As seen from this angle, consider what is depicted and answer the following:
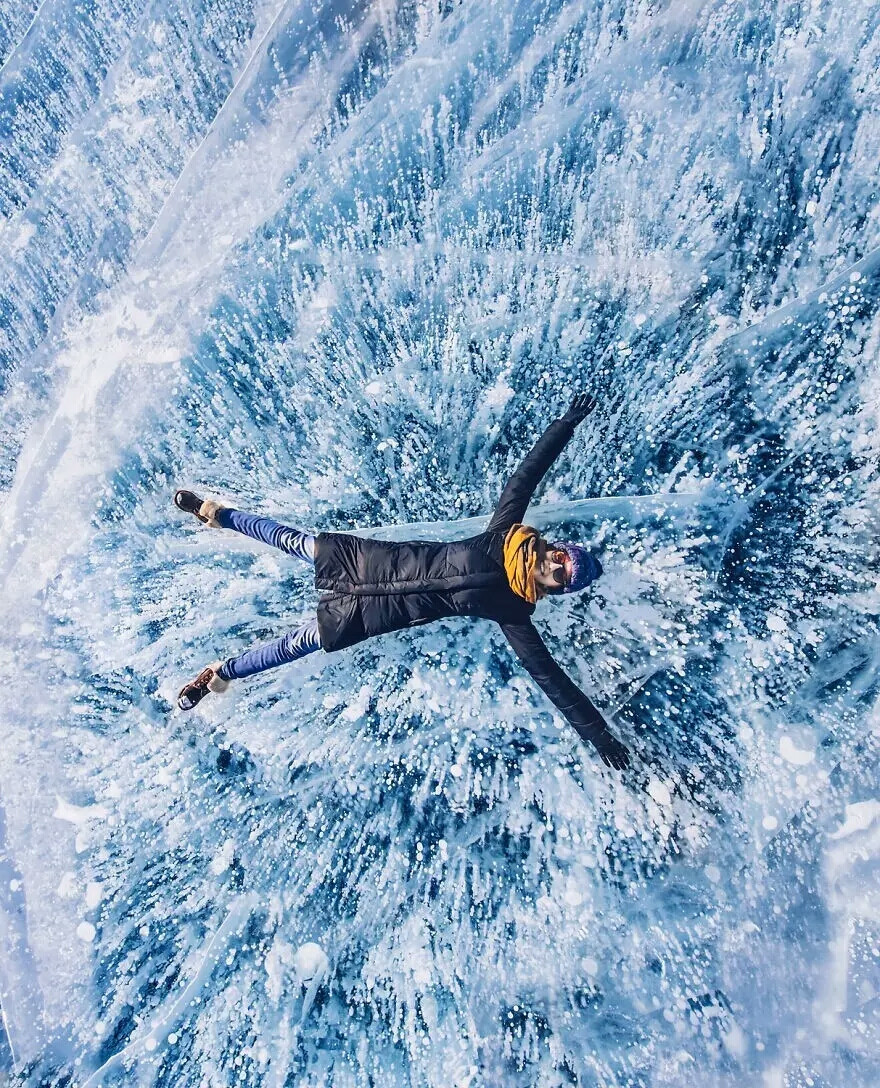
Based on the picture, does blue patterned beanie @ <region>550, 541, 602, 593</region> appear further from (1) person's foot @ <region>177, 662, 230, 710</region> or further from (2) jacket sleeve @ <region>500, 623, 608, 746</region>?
(1) person's foot @ <region>177, 662, 230, 710</region>

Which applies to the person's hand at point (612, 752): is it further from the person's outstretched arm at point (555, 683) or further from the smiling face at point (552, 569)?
the smiling face at point (552, 569)

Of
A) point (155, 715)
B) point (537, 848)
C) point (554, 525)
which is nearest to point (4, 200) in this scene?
point (155, 715)

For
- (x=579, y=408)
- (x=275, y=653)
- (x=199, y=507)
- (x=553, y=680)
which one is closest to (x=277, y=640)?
(x=275, y=653)

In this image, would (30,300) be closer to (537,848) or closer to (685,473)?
(685,473)

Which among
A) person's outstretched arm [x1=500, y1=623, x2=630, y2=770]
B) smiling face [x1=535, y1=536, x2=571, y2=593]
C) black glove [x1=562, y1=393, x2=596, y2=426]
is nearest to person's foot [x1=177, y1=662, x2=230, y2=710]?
person's outstretched arm [x1=500, y1=623, x2=630, y2=770]

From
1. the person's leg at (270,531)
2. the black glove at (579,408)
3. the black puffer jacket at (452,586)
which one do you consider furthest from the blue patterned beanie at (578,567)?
the person's leg at (270,531)

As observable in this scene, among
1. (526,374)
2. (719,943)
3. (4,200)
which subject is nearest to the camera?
(719,943)
